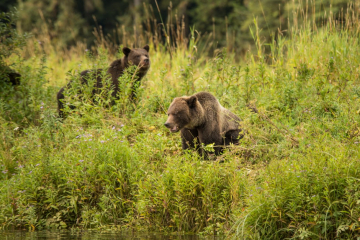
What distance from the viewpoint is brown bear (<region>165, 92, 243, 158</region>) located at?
6.73 metres

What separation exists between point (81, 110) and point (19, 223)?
282 centimetres

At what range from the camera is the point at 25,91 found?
31.1 ft

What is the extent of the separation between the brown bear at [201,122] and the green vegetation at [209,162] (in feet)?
0.90

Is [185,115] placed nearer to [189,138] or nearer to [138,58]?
[189,138]

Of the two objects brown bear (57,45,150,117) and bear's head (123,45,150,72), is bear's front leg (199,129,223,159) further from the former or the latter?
bear's head (123,45,150,72)

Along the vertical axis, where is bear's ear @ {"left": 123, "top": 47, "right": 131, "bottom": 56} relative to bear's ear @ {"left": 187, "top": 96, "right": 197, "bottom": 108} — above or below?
above

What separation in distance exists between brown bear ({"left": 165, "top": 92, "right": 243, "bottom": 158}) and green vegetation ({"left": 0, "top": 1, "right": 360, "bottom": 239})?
0.28 m

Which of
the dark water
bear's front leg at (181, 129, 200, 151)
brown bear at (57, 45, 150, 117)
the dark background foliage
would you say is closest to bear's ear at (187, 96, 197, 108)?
bear's front leg at (181, 129, 200, 151)

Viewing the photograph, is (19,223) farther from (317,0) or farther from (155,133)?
(317,0)

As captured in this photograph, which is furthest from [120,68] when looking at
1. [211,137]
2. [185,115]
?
[211,137]

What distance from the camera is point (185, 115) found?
6.69m

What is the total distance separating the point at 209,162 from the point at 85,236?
173cm

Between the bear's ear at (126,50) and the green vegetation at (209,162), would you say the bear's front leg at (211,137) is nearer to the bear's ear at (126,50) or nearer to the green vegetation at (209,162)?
the green vegetation at (209,162)

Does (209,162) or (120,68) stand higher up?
(120,68)
